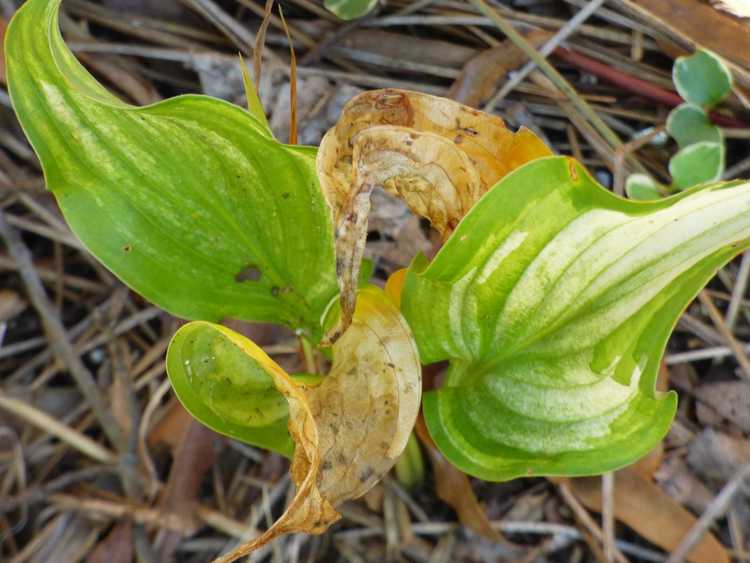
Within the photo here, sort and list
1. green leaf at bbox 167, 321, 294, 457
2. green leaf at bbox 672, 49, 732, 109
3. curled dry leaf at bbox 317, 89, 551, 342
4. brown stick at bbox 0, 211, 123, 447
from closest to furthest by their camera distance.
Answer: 1. curled dry leaf at bbox 317, 89, 551, 342
2. green leaf at bbox 167, 321, 294, 457
3. green leaf at bbox 672, 49, 732, 109
4. brown stick at bbox 0, 211, 123, 447

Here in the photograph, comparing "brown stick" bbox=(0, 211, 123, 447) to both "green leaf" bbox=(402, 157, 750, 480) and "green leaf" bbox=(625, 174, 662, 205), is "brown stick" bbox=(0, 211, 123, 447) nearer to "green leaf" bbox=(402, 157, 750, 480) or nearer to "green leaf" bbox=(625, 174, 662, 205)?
"green leaf" bbox=(402, 157, 750, 480)

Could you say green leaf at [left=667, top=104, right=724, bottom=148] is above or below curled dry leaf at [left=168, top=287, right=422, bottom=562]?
above

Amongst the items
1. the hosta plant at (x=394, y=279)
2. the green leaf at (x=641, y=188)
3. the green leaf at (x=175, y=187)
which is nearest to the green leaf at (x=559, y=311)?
the hosta plant at (x=394, y=279)

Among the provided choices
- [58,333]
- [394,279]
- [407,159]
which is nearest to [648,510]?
[394,279]

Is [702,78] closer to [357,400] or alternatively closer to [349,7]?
[349,7]

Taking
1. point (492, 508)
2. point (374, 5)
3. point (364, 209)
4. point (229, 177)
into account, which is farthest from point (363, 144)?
point (492, 508)

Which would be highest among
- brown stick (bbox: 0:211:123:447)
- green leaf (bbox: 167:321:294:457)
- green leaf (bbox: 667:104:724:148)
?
green leaf (bbox: 667:104:724:148)

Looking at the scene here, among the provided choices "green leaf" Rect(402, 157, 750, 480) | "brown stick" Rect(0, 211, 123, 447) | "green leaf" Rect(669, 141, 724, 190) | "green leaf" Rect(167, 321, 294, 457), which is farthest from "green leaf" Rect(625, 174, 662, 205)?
"brown stick" Rect(0, 211, 123, 447)
